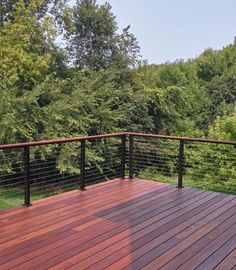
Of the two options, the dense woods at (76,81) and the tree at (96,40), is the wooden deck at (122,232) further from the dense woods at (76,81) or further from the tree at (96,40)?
the tree at (96,40)

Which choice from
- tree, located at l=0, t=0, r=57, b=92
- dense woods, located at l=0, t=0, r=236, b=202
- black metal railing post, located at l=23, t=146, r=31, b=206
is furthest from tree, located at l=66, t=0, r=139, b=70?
black metal railing post, located at l=23, t=146, r=31, b=206

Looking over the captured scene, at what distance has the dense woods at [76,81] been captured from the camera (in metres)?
9.66

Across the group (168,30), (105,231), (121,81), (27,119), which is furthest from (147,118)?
(105,231)

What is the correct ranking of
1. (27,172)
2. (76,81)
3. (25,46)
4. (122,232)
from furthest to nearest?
1. (76,81)
2. (25,46)
3. (27,172)
4. (122,232)

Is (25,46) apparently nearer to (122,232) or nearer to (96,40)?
(96,40)

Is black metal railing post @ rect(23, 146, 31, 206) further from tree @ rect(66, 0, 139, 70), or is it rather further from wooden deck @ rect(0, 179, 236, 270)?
tree @ rect(66, 0, 139, 70)

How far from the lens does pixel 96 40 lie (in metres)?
12.3

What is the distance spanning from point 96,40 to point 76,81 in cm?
193

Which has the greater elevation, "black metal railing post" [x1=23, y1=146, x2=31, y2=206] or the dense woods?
the dense woods

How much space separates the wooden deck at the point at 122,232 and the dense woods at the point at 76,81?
5.15m

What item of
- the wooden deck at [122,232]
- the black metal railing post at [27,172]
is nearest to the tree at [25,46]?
the black metal railing post at [27,172]

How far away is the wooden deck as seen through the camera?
2.72 meters

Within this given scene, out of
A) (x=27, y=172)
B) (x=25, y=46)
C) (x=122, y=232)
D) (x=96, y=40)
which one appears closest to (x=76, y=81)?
(x=25, y=46)

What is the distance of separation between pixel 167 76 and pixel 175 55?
411 cm
